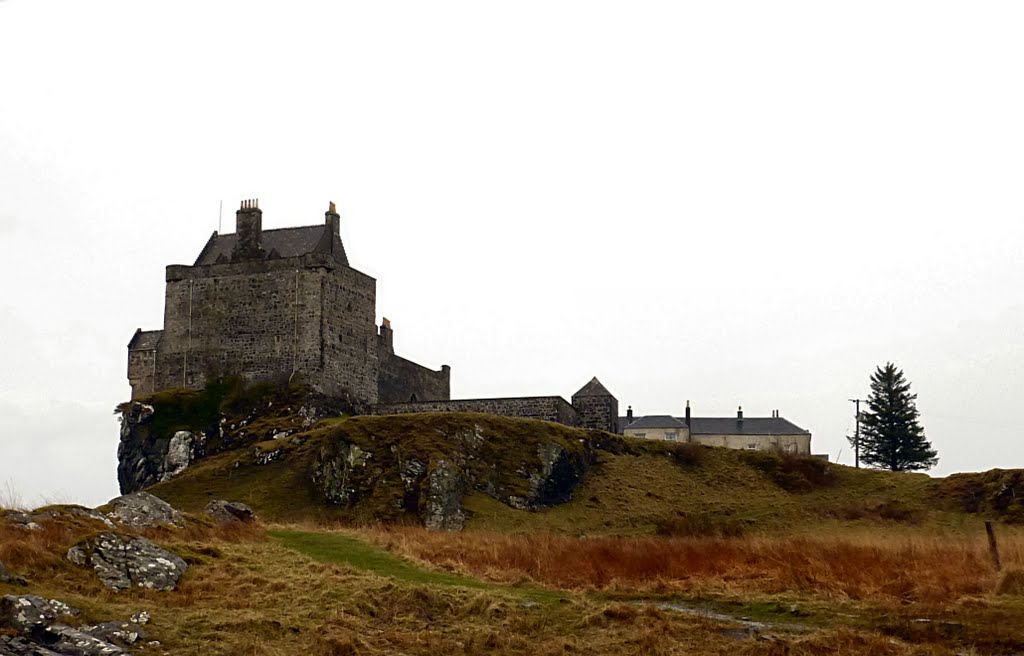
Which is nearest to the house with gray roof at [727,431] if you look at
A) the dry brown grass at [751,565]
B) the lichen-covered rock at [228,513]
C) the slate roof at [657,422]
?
the slate roof at [657,422]

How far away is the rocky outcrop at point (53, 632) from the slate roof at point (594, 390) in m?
50.7

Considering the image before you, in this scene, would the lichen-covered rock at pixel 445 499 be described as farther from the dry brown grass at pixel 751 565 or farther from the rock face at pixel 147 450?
the dry brown grass at pixel 751 565

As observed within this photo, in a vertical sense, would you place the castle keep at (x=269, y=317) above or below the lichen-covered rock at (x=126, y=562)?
above

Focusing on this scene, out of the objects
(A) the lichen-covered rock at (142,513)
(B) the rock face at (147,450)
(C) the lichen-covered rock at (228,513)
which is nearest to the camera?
(A) the lichen-covered rock at (142,513)

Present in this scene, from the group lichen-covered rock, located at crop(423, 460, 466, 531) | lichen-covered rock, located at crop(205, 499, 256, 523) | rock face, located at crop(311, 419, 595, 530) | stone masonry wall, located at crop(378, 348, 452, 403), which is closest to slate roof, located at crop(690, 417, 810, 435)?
stone masonry wall, located at crop(378, 348, 452, 403)

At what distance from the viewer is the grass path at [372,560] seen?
21844 millimetres

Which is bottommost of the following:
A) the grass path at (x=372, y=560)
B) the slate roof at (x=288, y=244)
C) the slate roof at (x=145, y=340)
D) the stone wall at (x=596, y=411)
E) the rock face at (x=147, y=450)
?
the grass path at (x=372, y=560)

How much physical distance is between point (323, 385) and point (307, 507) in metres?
13.3

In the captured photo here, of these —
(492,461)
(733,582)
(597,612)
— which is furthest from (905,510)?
(597,612)

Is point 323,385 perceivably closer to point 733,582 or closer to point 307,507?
point 307,507

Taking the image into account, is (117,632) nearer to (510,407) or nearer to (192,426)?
(192,426)

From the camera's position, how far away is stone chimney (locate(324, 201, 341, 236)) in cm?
6576

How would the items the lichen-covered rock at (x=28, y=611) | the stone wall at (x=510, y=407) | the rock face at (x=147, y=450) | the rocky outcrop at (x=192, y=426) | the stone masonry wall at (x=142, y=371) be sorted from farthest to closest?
1. the stone masonry wall at (x=142, y=371)
2. the stone wall at (x=510, y=407)
3. the rock face at (x=147, y=450)
4. the rocky outcrop at (x=192, y=426)
5. the lichen-covered rock at (x=28, y=611)

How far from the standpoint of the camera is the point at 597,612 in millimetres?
18969
